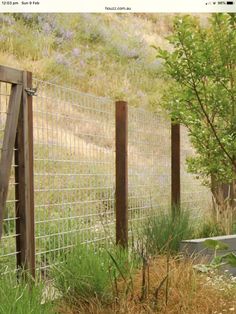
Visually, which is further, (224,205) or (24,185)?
(224,205)

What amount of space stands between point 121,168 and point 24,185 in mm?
1309

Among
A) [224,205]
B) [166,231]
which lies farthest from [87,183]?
[224,205]

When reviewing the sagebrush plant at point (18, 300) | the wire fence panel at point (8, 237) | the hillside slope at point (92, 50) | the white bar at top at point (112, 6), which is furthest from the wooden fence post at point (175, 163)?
the hillside slope at point (92, 50)

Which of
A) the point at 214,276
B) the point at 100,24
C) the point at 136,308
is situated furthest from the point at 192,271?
the point at 100,24

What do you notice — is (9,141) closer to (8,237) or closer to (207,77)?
(8,237)

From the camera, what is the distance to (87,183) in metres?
3.86

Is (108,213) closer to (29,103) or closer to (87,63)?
(29,103)

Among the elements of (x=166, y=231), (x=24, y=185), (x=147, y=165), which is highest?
(x=147, y=165)

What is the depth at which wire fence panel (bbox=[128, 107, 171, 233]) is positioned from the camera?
473 cm

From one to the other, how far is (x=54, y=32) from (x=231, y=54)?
924 cm

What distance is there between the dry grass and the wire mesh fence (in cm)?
30

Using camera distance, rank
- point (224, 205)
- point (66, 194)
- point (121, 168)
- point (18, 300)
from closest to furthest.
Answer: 1. point (18, 300)
2. point (66, 194)
3. point (121, 168)
4. point (224, 205)

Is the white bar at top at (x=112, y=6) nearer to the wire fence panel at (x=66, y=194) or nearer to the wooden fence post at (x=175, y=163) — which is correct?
the wire fence panel at (x=66, y=194)

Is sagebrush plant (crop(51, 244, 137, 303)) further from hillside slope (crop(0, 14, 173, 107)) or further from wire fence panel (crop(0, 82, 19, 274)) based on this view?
hillside slope (crop(0, 14, 173, 107))
